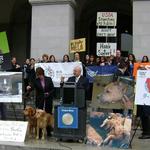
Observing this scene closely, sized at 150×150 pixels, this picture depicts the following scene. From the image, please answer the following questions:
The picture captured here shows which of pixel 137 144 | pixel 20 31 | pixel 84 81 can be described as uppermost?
pixel 20 31

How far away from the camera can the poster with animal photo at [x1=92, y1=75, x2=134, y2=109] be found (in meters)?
11.2

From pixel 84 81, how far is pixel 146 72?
1771mm

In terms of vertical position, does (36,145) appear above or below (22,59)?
below

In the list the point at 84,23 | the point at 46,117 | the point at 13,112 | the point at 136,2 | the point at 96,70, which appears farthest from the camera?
the point at 84,23

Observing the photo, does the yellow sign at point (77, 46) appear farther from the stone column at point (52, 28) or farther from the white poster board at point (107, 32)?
the stone column at point (52, 28)

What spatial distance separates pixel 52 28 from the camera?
59.1 ft

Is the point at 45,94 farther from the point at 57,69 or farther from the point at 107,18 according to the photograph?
the point at 107,18

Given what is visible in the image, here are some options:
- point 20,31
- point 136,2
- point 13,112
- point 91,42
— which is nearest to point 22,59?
point 20,31

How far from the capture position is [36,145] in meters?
11.0

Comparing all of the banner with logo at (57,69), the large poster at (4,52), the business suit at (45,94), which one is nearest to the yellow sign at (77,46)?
the banner with logo at (57,69)

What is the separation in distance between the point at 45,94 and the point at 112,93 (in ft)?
6.80

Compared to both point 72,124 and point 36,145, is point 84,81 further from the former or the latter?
point 36,145

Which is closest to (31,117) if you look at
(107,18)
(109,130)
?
(109,130)

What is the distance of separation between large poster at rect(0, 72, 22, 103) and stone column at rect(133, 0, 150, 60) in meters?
5.62
